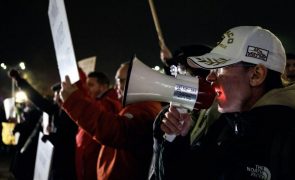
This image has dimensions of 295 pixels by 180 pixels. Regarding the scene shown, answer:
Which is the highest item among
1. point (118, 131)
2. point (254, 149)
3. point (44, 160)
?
point (254, 149)

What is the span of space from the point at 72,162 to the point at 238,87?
284 centimetres

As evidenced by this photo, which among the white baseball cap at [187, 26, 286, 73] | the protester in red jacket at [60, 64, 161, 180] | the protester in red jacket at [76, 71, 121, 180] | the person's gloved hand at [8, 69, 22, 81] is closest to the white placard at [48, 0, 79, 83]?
the protester in red jacket at [60, 64, 161, 180]

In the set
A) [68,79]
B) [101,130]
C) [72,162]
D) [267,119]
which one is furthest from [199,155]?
[72,162]

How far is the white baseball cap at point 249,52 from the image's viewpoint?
2.12m

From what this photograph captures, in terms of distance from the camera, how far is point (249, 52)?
212cm

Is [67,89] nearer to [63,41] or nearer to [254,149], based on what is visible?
[63,41]

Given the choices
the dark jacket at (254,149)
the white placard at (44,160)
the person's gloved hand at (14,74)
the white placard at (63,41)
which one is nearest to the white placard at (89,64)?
the person's gloved hand at (14,74)

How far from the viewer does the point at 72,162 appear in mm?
4508

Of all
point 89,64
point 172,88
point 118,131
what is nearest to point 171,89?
point 172,88

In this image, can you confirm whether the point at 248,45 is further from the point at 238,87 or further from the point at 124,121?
the point at 124,121

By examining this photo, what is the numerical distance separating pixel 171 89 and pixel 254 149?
50 centimetres

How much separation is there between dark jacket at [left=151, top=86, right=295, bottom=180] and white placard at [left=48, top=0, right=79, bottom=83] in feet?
3.95

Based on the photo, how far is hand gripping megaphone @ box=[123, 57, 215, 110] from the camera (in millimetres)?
2025

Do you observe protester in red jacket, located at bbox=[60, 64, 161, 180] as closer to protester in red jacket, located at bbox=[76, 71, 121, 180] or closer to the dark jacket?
protester in red jacket, located at bbox=[76, 71, 121, 180]
